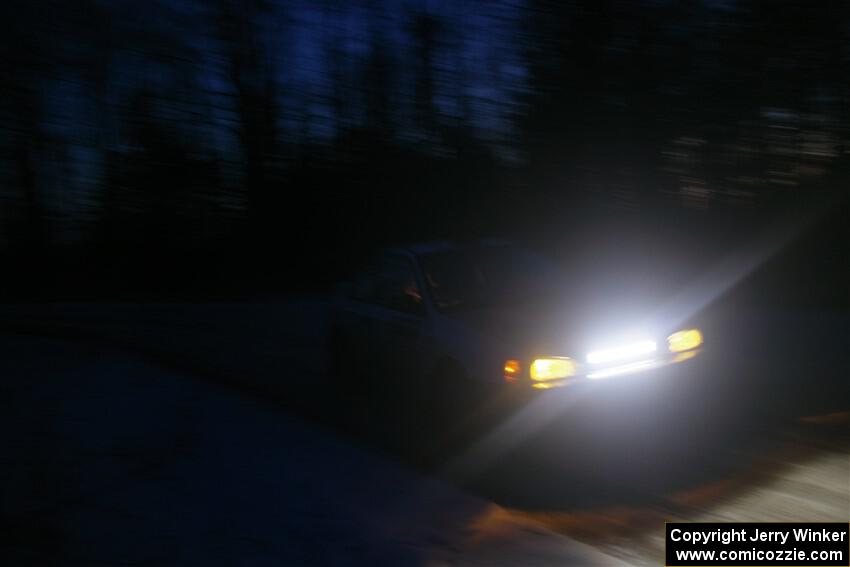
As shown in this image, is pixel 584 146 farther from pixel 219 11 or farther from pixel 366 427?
pixel 219 11

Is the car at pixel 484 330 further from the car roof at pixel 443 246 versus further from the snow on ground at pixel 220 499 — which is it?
the snow on ground at pixel 220 499

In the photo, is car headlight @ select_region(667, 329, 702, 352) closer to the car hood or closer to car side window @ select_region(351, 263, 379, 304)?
the car hood

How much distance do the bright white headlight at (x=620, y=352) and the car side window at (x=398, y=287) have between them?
5.27ft

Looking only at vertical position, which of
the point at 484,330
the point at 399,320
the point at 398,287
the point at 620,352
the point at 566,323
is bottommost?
the point at 620,352

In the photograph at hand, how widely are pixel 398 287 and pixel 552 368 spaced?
2.04 m

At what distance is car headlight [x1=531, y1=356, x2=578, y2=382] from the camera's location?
6.14 metres

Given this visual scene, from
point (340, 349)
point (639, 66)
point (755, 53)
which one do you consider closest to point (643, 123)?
point (639, 66)

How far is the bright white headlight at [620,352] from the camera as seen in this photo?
627 centimetres

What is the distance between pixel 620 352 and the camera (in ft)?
20.9

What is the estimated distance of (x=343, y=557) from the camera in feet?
14.6

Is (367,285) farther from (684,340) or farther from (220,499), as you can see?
(220,499)

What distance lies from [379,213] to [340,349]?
36.2 ft

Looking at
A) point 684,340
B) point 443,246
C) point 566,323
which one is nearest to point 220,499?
point 566,323

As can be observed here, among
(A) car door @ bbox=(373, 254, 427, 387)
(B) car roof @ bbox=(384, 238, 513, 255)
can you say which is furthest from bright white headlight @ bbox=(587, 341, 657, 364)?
(B) car roof @ bbox=(384, 238, 513, 255)
